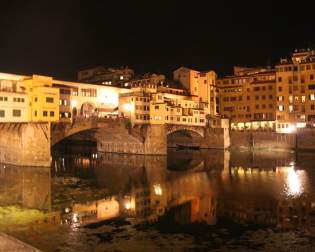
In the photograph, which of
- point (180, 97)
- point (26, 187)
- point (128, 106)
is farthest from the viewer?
point (180, 97)

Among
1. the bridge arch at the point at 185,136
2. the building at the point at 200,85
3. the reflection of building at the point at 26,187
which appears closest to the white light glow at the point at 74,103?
the reflection of building at the point at 26,187

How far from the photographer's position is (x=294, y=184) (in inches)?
1337

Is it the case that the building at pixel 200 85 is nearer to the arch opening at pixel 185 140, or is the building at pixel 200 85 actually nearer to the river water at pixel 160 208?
the arch opening at pixel 185 140

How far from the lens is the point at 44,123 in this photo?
145ft

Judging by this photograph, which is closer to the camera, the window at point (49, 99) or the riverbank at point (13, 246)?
the riverbank at point (13, 246)

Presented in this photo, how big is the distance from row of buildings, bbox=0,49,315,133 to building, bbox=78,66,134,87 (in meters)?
0.26

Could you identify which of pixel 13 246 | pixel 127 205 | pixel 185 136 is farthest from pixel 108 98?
pixel 13 246

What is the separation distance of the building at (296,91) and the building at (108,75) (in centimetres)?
3569

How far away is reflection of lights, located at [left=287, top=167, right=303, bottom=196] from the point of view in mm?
30284

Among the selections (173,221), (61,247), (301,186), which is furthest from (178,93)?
(61,247)

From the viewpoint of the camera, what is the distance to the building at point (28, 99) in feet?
151

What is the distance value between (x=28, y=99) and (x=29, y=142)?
7251mm

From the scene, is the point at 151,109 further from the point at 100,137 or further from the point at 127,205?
the point at 127,205

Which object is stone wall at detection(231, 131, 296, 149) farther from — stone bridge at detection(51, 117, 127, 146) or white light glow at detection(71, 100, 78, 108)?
white light glow at detection(71, 100, 78, 108)
